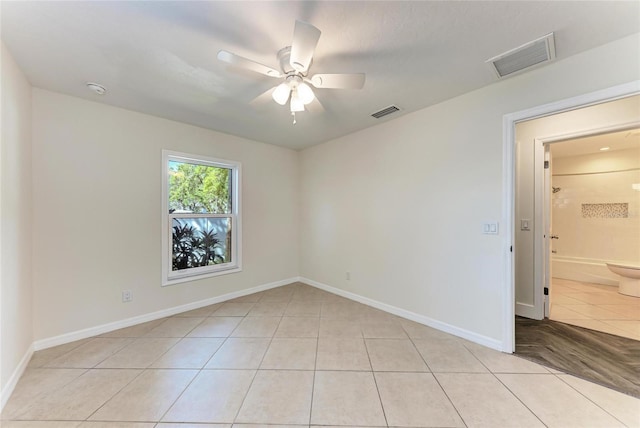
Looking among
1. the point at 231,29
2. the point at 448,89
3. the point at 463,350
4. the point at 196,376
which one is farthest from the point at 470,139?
the point at 196,376

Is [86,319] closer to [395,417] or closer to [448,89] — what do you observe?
[395,417]

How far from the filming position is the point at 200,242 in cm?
342

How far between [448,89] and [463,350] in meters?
2.48

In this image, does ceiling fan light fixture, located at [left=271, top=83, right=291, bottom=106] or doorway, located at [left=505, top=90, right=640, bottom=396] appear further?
doorway, located at [left=505, top=90, right=640, bottom=396]

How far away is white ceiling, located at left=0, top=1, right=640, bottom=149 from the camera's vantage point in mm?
1386

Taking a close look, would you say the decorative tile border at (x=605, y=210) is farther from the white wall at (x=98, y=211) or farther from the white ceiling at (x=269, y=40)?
the white wall at (x=98, y=211)

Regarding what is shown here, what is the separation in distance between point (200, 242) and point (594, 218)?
706 centimetres

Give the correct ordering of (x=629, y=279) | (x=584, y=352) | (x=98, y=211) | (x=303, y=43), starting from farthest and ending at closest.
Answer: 1. (x=629, y=279)
2. (x=98, y=211)
3. (x=584, y=352)
4. (x=303, y=43)

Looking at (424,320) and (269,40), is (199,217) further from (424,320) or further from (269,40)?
(424,320)

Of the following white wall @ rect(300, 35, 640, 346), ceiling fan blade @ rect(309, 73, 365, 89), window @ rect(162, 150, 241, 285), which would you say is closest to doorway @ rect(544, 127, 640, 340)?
white wall @ rect(300, 35, 640, 346)

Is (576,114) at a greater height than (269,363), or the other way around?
(576,114)

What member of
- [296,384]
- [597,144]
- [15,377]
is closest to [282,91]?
[296,384]

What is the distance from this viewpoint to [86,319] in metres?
2.45

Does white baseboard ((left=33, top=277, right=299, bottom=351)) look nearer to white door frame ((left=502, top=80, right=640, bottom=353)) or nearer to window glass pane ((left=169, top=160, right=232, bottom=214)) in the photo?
window glass pane ((left=169, top=160, right=232, bottom=214))
